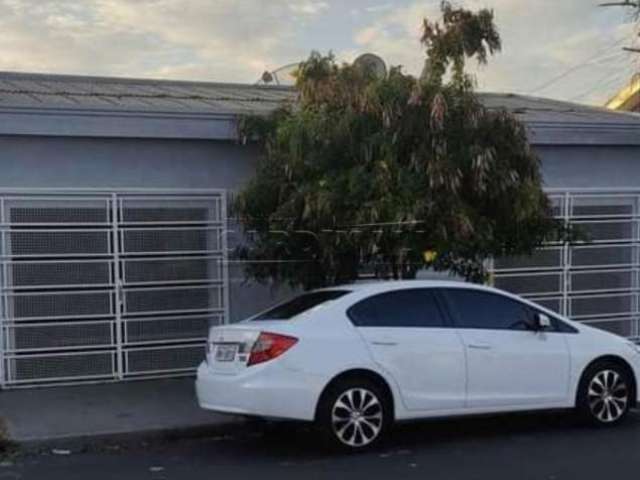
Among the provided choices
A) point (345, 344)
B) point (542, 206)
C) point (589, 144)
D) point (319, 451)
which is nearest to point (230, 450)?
point (319, 451)

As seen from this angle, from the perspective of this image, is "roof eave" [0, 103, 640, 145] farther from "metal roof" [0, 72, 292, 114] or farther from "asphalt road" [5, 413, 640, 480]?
"asphalt road" [5, 413, 640, 480]

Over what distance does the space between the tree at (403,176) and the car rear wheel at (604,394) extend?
1739 mm

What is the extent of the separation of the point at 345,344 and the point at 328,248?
2.17 metres

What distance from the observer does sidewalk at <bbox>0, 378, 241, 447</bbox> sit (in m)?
9.06

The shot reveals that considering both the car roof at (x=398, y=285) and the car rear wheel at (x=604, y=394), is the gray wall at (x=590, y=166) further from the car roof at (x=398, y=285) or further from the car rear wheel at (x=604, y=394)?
the car roof at (x=398, y=285)

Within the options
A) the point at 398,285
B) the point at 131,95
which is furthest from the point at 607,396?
the point at 131,95

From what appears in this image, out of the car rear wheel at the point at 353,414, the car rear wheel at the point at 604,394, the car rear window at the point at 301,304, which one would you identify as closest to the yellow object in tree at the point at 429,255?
the car rear window at the point at 301,304

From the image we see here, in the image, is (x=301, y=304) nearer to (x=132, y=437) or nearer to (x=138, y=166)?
(x=132, y=437)

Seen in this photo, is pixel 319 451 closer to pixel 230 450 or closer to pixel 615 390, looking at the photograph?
pixel 230 450

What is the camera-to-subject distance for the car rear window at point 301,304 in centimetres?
877

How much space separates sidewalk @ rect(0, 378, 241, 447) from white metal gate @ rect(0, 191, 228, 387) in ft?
1.39

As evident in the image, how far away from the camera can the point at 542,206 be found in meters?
10.7

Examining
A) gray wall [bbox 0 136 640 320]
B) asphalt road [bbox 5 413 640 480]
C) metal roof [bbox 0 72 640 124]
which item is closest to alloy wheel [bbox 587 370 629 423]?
asphalt road [bbox 5 413 640 480]

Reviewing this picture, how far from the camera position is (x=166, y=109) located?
39.7 ft
